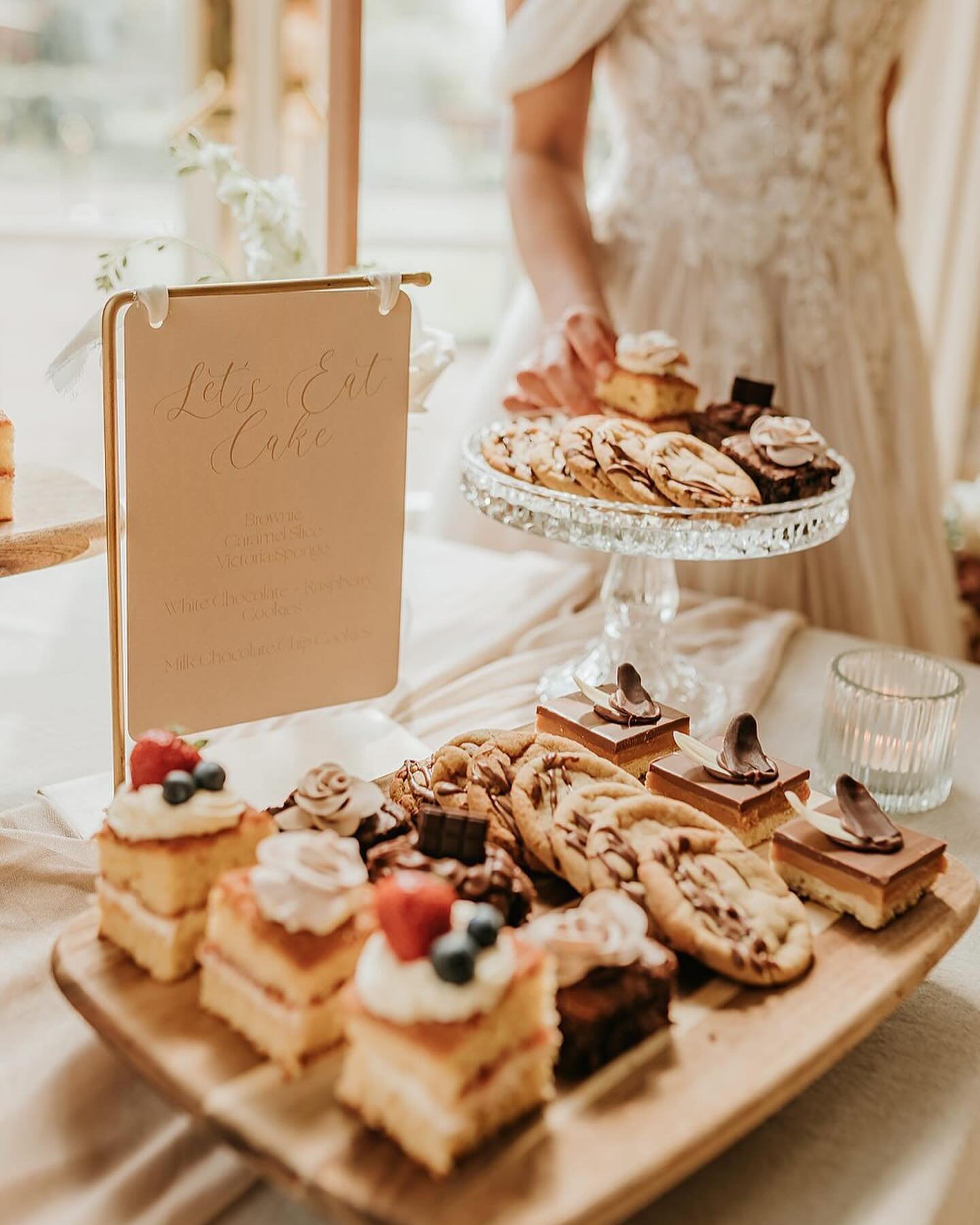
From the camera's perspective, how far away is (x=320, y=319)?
1036 millimetres

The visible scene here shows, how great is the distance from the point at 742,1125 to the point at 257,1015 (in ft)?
0.95

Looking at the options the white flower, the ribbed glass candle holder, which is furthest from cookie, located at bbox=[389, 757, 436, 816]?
the white flower

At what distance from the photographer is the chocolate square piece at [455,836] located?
2.67 feet

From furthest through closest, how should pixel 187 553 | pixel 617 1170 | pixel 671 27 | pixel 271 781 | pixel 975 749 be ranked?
pixel 671 27 → pixel 975 749 → pixel 271 781 → pixel 187 553 → pixel 617 1170

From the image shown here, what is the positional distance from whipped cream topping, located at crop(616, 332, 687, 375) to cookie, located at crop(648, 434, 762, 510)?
0.12 meters

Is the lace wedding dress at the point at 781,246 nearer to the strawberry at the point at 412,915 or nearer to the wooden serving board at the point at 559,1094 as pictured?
the wooden serving board at the point at 559,1094

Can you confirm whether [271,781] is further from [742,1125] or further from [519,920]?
[742,1125]

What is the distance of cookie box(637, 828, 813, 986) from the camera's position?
2.60ft

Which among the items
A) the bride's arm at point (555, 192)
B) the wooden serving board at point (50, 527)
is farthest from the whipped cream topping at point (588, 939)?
the bride's arm at point (555, 192)

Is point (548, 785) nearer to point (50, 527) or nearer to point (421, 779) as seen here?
point (421, 779)

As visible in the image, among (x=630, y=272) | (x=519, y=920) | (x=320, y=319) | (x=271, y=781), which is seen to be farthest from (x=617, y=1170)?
(x=630, y=272)

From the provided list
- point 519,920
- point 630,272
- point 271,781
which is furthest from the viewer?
point 630,272

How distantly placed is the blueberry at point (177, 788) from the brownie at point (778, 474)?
0.75 metres

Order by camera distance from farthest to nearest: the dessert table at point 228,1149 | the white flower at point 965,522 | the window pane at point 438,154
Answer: the window pane at point 438,154
the white flower at point 965,522
the dessert table at point 228,1149
